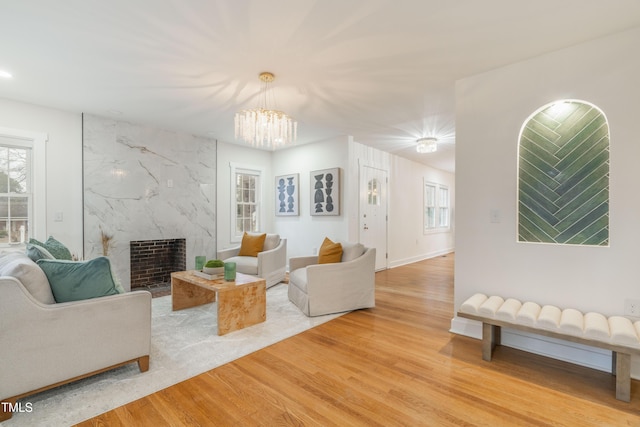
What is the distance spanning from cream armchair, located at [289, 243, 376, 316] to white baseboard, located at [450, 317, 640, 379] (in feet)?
3.71

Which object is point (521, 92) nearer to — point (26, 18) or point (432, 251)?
point (26, 18)

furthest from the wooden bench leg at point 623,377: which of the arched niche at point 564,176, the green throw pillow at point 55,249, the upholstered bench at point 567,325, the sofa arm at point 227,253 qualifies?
the sofa arm at point 227,253

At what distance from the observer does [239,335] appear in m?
2.88

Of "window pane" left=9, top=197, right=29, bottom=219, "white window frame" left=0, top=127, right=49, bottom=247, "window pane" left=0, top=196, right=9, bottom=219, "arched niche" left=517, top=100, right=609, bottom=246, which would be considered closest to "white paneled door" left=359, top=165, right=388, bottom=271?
"arched niche" left=517, top=100, right=609, bottom=246

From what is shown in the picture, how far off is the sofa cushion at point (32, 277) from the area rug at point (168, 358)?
2.09 ft

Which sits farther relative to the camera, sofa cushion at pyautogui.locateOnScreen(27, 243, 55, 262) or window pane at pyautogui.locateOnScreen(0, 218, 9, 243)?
window pane at pyautogui.locateOnScreen(0, 218, 9, 243)

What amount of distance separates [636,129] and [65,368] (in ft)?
14.1

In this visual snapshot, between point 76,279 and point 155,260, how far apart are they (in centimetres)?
329

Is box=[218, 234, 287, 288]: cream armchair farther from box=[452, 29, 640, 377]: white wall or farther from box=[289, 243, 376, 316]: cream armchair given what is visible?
box=[452, 29, 640, 377]: white wall

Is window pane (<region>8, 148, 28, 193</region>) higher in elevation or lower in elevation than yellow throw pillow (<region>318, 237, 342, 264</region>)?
higher

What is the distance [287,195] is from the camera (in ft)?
20.3

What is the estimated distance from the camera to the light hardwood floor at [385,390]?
1.73m

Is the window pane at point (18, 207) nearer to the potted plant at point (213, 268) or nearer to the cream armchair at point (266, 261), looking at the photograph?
the cream armchair at point (266, 261)

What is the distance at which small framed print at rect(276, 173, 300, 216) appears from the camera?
6.03 m
